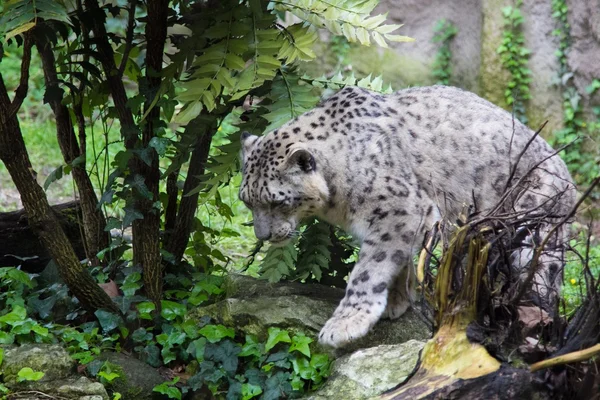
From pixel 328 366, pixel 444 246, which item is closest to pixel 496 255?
pixel 444 246

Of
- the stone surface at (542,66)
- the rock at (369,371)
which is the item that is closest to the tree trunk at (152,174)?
the rock at (369,371)

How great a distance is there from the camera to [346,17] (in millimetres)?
5352

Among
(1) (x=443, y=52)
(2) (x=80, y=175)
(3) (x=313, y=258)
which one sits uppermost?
(1) (x=443, y=52)

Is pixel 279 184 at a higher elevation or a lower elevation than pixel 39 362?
higher

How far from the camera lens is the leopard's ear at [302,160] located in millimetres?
5215

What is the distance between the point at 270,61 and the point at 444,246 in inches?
74.8

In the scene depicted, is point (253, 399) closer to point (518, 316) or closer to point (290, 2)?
point (518, 316)

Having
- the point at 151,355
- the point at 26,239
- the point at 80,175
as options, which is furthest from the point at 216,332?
the point at 26,239

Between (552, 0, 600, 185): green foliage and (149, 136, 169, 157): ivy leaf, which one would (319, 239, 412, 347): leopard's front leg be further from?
(552, 0, 600, 185): green foliage

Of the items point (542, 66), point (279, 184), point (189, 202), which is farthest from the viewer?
point (542, 66)

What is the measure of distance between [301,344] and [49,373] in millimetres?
1549

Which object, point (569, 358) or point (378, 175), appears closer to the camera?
point (569, 358)

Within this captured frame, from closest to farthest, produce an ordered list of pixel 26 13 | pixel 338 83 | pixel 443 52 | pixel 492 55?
pixel 26 13
pixel 338 83
pixel 492 55
pixel 443 52

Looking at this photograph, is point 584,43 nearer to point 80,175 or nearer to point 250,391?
point 80,175
